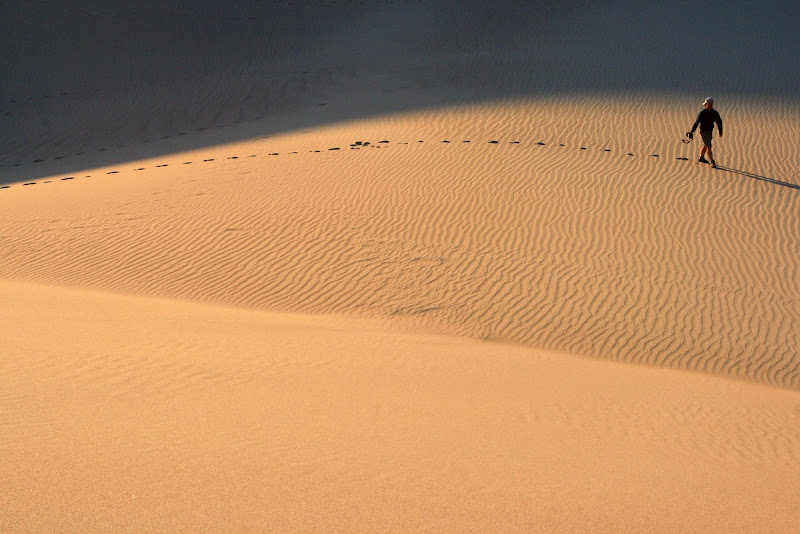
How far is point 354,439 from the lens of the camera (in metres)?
4.20

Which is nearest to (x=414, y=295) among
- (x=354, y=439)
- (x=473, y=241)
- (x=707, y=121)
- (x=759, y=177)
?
(x=473, y=241)

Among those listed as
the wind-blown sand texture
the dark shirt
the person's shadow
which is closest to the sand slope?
the wind-blown sand texture

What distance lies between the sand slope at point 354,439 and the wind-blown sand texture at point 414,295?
24 mm

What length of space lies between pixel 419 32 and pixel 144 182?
679 inches

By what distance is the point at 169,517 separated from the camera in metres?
3.02

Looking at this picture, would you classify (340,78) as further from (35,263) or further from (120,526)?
(120,526)

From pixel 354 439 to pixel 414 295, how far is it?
507cm

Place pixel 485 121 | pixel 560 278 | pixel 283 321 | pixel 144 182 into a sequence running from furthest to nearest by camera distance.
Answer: pixel 485 121, pixel 144 182, pixel 560 278, pixel 283 321

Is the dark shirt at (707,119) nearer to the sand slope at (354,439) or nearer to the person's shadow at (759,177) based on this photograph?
the person's shadow at (759,177)

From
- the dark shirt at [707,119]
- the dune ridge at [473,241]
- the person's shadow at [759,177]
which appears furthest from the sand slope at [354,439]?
the dark shirt at [707,119]

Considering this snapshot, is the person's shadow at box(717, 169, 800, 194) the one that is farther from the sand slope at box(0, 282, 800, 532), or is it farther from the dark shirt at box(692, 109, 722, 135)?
the sand slope at box(0, 282, 800, 532)

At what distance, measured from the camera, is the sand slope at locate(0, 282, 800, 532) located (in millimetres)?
3219

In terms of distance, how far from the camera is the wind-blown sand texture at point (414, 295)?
11.7 feet

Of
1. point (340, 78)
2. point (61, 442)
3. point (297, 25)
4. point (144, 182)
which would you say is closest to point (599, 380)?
point (61, 442)
